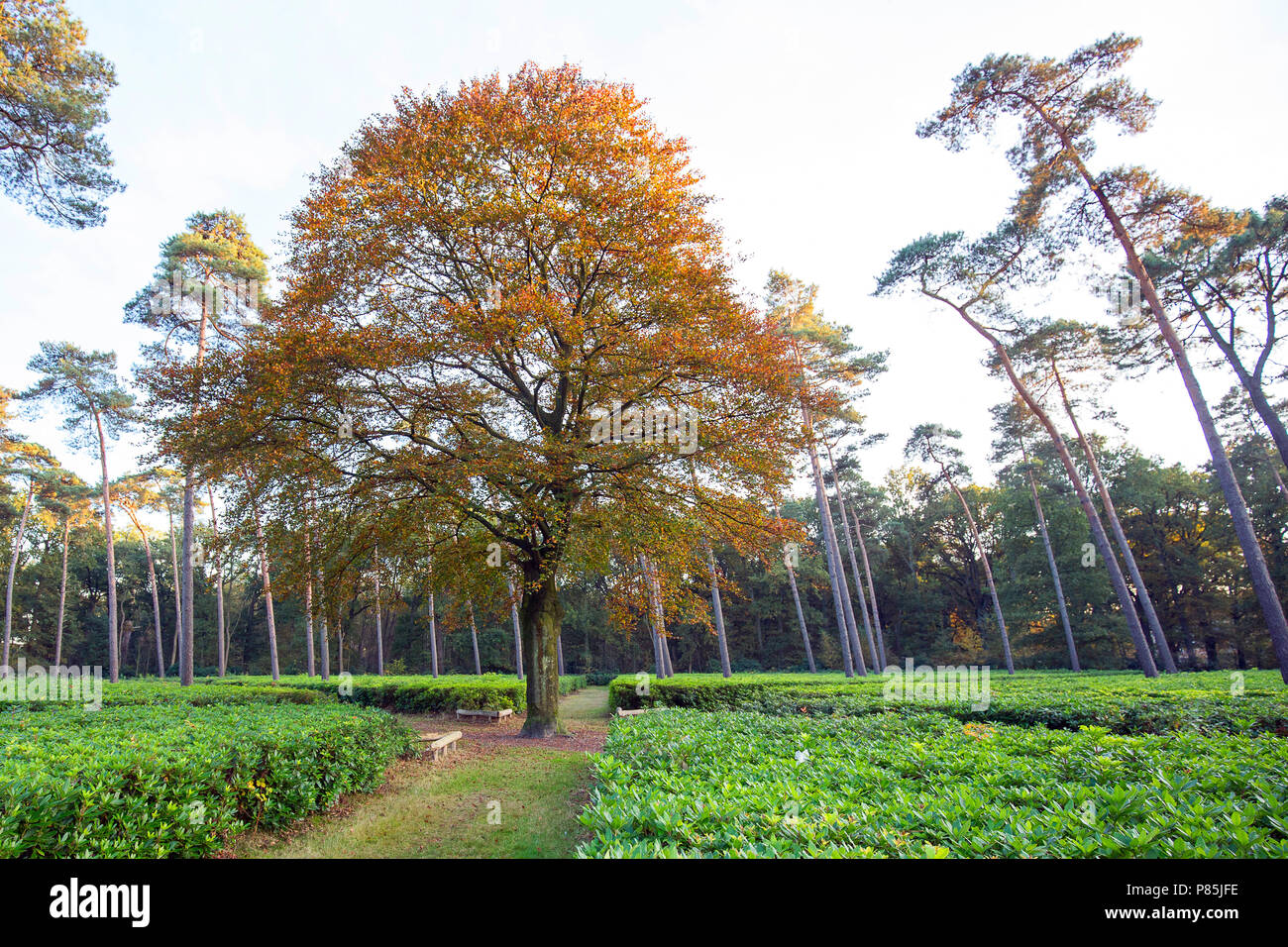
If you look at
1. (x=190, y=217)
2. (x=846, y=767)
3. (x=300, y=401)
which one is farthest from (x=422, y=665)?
(x=846, y=767)

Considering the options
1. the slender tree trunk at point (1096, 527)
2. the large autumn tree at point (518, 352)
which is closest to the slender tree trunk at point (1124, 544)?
the slender tree trunk at point (1096, 527)

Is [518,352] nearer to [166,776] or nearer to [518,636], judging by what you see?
[166,776]

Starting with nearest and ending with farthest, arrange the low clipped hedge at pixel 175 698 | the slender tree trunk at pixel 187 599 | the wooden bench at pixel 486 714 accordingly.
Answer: the low clipped hedge at pixel 175 698, the wooden bench at pixel 486 714, the slender tree trunk at pixel 187 599

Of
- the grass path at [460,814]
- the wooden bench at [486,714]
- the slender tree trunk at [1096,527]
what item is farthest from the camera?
the slender tree trunk at [1096,527]

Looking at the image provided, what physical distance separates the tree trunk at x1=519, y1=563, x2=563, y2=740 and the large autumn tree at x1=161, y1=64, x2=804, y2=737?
0.60ft

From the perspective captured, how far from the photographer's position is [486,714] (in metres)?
14.8

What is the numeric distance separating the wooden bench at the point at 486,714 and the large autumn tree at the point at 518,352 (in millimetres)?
3687

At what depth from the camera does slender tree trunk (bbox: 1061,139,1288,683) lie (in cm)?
1056

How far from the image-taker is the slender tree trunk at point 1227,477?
34.7 feet

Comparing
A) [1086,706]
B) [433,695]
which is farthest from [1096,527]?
[433,695]

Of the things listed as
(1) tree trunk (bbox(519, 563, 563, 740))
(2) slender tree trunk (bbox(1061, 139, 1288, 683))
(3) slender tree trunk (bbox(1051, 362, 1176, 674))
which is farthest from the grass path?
(3) slender tree trunk (bbox(1051, 362, 1176, 674))

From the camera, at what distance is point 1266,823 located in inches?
104

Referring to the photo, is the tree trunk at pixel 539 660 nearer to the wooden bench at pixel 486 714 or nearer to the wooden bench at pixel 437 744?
the wooden bench at pixel 437 744
